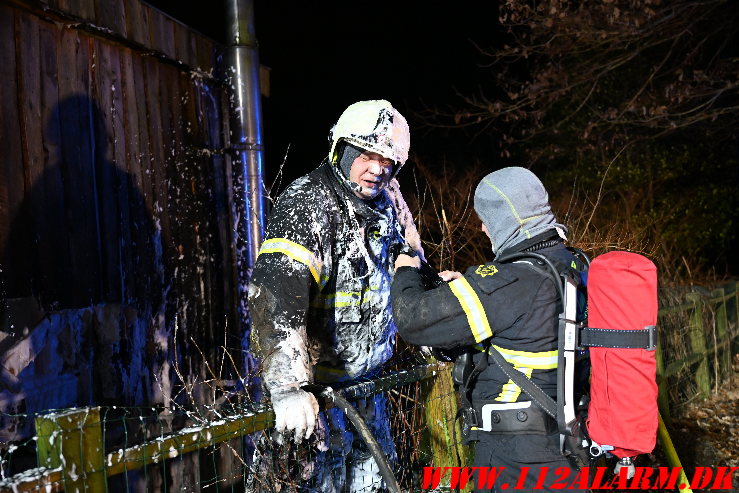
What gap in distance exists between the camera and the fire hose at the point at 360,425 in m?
2.51

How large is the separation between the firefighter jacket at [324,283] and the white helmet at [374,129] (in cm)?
22

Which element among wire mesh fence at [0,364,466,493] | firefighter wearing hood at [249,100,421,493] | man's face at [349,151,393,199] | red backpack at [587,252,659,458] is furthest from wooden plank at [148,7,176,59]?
red backpack at [587,252,659,458]

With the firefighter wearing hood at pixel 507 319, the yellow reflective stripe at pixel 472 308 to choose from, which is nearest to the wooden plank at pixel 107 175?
the firefighter wearing hood at pixel 507 319

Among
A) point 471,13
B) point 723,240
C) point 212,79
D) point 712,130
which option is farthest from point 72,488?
point 471,13

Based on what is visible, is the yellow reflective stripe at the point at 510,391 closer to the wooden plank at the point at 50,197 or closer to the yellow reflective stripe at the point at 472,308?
the yellow reflective stripe at the point at 472,308

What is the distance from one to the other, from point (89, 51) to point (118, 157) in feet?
2.05

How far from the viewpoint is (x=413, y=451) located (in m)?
3.69

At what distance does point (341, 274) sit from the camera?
3135mm

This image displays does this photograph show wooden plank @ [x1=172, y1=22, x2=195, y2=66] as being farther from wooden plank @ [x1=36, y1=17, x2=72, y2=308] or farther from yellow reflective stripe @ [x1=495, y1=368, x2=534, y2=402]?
yellow reflective stripe @ [x1=495, y1=368, x2=534, y2=402]

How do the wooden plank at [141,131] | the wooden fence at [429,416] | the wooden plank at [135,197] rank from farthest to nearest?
the wooden plank at [141,131] → the wooden plank at [135,197] → the wooden fence at [429,416]

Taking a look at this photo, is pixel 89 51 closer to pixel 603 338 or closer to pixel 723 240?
pixel 603 338

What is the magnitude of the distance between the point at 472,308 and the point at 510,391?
16.5 inches

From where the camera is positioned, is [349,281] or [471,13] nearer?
[349,281]

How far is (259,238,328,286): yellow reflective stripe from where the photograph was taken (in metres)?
2.86
